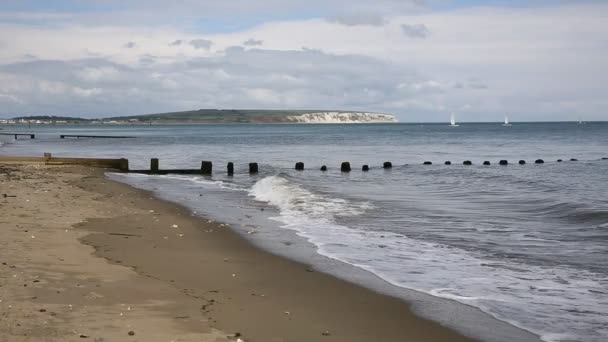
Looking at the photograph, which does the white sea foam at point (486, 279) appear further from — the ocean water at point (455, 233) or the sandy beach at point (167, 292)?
the sandy beach at point (167, 292)

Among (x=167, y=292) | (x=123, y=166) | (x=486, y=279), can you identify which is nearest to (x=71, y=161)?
(x=123, y=166)

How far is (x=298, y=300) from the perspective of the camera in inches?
340

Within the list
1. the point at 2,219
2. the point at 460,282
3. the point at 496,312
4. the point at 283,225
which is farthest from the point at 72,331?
the point at 283,225

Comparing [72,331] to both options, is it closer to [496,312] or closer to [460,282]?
[496,312]

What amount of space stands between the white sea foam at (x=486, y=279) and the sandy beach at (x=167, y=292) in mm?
1047

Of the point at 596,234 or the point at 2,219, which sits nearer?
the point at 2,219

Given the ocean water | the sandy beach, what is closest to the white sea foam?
the ocean water

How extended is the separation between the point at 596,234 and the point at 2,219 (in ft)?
41.4

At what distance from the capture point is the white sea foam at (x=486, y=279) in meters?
7.99

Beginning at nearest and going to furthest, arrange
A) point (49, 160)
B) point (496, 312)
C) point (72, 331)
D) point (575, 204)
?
point (72, 331), point (496, 312), point (575, 204), point (49, 160)

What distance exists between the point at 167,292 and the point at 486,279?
4678 millimetres

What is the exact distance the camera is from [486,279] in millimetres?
10172

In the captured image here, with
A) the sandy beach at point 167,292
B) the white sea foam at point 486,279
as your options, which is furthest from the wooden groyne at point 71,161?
the white sea foam at point 486,279

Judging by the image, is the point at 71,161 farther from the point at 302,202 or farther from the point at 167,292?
the point at 167,292
